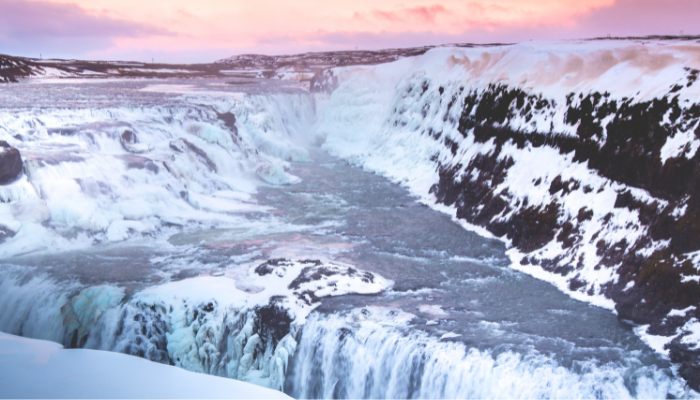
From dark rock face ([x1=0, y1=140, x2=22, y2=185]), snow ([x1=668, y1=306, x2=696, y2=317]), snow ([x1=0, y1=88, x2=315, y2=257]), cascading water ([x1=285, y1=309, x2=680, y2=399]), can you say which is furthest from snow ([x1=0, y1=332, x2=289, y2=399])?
snow ([x1=668, y1=306, x2=696, y2=317])

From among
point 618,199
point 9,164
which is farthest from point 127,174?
point 618,199

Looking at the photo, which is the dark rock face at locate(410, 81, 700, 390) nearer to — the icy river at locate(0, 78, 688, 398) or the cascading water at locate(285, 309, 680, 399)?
the icy river at locate(0, 78, 688, 398)

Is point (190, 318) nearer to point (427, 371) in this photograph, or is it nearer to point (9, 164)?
point (427, 371)

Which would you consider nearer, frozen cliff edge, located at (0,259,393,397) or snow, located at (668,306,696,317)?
snow, located at (668,306,696,317)

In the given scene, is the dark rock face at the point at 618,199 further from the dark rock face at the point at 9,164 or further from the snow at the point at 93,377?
the dark rock face at the point at 9,164

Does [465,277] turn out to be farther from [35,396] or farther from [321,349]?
[35,396]

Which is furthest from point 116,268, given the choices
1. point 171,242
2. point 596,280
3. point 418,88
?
point 418,88

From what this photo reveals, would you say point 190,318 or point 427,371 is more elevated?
point 427,371
